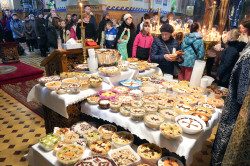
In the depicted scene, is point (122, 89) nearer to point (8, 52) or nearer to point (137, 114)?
point (137, 114)

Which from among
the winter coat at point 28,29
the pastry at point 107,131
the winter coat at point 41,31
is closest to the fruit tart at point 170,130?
the pastry at point 107,131

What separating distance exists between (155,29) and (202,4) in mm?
8390

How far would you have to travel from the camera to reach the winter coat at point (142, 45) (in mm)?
4633

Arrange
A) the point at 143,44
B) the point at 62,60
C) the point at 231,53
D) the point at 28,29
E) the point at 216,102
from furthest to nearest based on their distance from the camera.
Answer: the point at 28,29 → the point at 143,44 → the point at 231,53 → the point at 62,60 → the point at 216,102

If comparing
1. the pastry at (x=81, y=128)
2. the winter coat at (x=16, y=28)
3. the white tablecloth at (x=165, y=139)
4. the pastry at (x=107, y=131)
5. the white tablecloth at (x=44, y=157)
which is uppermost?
the winter coat at (x=16, y=28)

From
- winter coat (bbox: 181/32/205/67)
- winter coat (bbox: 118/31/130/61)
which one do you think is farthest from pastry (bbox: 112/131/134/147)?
winter coat (bbox: 118/31/130/61)

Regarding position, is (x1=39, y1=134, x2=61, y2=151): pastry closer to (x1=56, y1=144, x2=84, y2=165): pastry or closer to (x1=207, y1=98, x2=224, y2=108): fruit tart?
(x1=56, y1=144, x2=84, y2=165): pastry

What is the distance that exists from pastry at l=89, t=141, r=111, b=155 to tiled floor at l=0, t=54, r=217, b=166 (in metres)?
1.54

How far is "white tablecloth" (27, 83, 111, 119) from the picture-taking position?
231cm

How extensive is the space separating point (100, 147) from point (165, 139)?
0.76 m

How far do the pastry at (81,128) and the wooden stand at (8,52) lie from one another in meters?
7.62

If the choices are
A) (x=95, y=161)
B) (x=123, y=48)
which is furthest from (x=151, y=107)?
(x=123, y=48)

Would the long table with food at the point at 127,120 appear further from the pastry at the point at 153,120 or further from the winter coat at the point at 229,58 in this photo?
the winter coat at the point at 229,58

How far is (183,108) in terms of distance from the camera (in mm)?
2209
